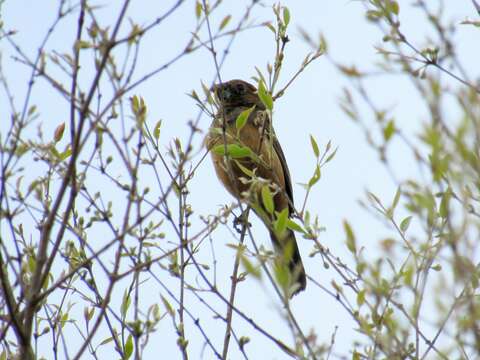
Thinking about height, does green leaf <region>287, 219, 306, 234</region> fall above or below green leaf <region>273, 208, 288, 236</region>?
above

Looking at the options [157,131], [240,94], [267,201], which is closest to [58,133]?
[157,131]

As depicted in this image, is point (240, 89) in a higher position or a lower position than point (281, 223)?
A: higher

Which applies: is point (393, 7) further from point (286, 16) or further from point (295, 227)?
point (286, 16)

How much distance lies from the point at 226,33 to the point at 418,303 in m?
1.14

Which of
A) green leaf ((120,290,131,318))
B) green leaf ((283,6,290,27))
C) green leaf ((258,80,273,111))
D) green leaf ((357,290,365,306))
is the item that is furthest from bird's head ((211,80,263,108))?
green leaf ((357,290,365,306))

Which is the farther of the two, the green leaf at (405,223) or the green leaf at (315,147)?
the green leaf at (315,147)

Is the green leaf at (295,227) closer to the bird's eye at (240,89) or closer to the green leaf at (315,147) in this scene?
the green leaf at (315,147)

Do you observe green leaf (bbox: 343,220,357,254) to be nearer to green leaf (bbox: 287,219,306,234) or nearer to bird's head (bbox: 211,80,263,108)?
green leaf (bbox: 287,219,306,234)

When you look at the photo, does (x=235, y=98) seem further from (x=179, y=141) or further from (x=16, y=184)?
(x=16, y=184)

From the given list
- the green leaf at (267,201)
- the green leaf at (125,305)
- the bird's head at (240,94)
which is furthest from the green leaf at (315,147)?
the bird's head at (240,94)

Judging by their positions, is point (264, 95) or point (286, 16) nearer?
point (264, 95)

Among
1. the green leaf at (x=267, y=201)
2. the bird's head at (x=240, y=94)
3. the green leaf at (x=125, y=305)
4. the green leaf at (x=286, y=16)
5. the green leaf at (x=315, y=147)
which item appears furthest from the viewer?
the bird's head at (x=240, y=94)

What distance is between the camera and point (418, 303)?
1.63m

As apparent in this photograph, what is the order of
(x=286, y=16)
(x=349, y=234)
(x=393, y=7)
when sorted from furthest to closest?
(x=286, y=16)
(x=393, y=7)
(x=349, y=234)
